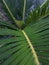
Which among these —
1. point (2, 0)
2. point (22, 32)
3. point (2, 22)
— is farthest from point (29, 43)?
point (2, 0)

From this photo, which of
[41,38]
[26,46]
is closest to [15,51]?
[26,46]

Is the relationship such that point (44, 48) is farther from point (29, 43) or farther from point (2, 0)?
point (2, 0)

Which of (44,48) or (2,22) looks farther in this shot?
(2,22)

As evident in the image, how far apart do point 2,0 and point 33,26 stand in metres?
0.54

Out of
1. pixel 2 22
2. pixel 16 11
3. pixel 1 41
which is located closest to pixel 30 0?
pixel 16 11

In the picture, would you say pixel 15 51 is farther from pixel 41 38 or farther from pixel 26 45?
pixel 41 38

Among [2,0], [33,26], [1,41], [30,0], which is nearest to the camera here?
[1,41]

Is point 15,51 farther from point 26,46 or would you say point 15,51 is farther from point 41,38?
point 41,38

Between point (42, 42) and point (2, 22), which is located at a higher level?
point (2, 22)

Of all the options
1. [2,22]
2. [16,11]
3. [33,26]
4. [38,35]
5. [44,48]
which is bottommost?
[44,48]

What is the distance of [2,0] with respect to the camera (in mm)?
1735

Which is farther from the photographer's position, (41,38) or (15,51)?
(41,38)

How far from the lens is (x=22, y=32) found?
4.15 feet

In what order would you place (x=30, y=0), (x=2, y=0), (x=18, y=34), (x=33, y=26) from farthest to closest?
1. (x=30, y=0)
2. (x=2, y=0)
3. (x=33, y=26)
4. (x=18, y=34)
